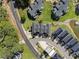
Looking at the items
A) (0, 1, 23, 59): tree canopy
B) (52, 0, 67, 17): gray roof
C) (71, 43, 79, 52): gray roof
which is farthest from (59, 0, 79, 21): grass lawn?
(0, 1, 23, 59): tree canopy

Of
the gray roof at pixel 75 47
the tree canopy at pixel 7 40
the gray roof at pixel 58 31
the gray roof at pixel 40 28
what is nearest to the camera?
the tree canopy at pixel 7 40

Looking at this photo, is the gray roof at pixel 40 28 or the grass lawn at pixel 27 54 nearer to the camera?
the gray roof at pixel 40 28

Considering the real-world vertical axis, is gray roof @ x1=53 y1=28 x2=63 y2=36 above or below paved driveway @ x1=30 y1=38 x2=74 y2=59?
above

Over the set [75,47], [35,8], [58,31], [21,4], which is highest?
[21,4]

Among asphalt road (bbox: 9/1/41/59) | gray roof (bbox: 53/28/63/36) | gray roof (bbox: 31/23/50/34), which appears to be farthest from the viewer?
asphalt road (bbox: 9/1/41/59)

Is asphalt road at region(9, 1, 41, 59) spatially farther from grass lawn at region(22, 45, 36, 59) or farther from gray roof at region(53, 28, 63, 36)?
gray roof at region(53, 28, 63, 36)

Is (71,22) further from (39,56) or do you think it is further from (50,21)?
(39,56)

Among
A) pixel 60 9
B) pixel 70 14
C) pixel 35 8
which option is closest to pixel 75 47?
pixel 70 14

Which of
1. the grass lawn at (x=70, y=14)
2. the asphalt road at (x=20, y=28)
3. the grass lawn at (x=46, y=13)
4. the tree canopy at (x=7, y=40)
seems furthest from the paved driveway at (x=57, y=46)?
the grass lawn at (x=70, y=14)

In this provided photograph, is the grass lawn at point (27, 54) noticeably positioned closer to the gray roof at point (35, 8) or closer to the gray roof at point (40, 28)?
the gray roof at point (40, 28)

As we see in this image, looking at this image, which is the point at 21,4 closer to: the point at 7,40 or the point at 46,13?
the point at 46,13

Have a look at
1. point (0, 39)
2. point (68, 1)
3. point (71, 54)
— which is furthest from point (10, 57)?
point (68, 1)
